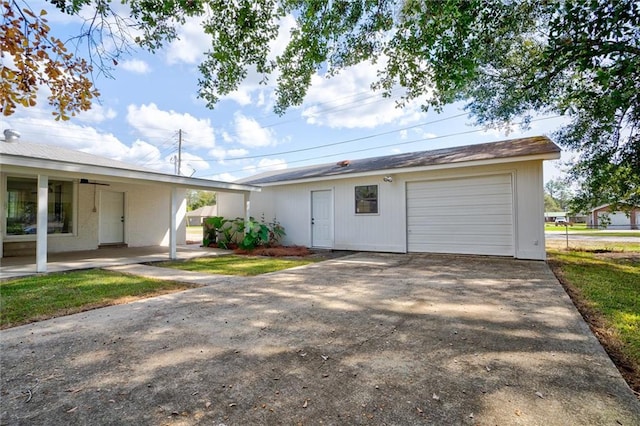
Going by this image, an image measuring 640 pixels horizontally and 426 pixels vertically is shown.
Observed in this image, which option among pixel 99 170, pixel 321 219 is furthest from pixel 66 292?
pixel 321 219

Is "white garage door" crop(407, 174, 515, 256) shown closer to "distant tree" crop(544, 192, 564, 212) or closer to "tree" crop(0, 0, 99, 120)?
"tree" crop(0, 0, 99, 120)

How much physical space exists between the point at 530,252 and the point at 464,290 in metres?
4.03

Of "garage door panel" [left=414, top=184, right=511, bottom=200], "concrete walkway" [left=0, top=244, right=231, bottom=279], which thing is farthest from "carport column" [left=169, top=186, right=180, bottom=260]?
"garage door panel" [left=414, top=184, right=511, bottom=200]

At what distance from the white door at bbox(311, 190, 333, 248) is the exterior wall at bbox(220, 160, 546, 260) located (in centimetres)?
16

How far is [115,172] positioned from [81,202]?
4181 mm

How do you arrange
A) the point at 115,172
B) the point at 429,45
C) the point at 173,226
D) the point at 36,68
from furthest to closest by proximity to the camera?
the point at 173,226, the point at 115,172, the point at 429,45, the point at 36,68

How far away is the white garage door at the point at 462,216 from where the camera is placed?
8039 mm

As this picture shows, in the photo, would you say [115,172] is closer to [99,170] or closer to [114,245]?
[99,170]

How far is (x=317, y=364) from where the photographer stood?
2438mm

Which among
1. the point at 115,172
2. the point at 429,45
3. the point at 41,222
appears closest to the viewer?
the point at 429,45

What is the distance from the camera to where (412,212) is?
9406mm

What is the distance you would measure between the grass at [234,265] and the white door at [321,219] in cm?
263

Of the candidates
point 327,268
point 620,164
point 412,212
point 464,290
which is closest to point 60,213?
point 327,268

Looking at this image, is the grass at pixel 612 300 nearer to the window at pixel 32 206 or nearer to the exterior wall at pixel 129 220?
the exterior wall at pixel 129 220
